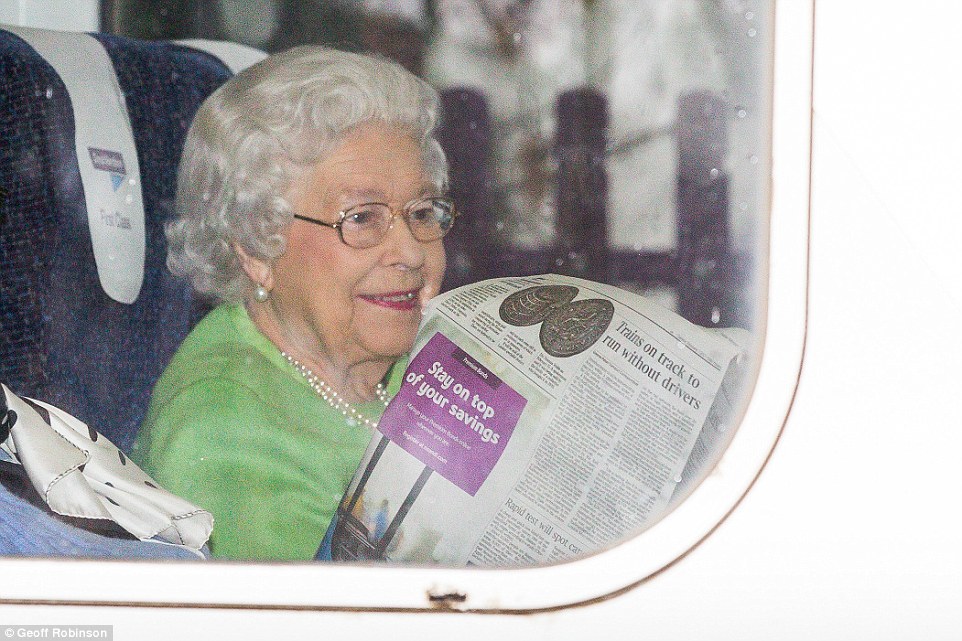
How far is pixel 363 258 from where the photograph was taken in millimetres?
1731

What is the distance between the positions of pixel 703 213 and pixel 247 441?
0.78 metres

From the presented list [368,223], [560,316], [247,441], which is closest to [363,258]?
[368,223]

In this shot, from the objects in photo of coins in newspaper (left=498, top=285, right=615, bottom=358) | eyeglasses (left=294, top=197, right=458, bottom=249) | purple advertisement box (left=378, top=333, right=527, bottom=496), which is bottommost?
purple advertisement box (left=378, top=333, right=527, bottom=496)

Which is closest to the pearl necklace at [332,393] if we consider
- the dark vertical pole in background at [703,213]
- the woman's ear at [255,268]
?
the woman's ear at [255,268]

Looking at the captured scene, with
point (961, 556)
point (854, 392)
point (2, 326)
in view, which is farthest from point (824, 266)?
point (2, 326)

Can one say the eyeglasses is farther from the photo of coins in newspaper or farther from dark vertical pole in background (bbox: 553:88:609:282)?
the photo of coins in newspaper

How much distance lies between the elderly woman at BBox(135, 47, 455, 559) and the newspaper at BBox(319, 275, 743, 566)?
276mm

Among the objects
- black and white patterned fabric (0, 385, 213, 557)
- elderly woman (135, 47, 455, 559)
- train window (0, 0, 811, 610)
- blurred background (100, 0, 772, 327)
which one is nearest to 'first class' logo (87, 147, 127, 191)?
train window (0, 0, 811, 610)

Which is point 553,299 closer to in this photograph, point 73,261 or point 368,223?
point 368,223

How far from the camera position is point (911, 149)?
0.85m

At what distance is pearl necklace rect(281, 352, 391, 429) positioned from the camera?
1.69 metres

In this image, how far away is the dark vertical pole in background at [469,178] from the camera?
5.87 feet

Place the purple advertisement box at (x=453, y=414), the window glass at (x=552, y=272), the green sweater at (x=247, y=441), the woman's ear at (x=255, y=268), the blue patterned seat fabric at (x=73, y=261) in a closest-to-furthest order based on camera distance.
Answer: the window glass at (x=552, y=272) < the purple advertisement box at (x=453, y=414) < the green sweater at (x=247, y=441) < the blue patterned seat fabric at (x=73, y=261) < the woman's ear at (x=255, y=268)

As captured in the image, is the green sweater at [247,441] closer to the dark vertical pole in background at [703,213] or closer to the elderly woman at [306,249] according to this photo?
the elderly woman at [306,249]
